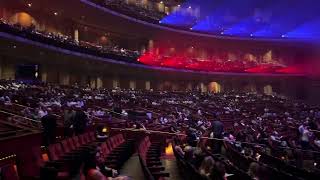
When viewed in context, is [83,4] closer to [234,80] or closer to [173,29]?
[173,29]

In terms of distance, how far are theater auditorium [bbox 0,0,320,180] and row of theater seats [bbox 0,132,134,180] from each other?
0.07 ft

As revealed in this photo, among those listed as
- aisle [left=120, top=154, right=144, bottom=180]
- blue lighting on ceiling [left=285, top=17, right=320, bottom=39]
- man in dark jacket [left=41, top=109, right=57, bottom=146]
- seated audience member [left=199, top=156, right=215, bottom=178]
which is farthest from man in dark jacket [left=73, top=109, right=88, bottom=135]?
blue lighting on ceiling [left=285, top=17, right=320, bottom=39]

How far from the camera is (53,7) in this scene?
2564cm

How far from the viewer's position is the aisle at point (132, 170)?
25.4 feet

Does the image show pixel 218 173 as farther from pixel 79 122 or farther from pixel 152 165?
pixel 79 122

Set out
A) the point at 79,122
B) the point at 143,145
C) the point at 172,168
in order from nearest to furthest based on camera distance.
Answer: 1. the point at 172,168
2. the point at 143,145
3. the point at 79,122

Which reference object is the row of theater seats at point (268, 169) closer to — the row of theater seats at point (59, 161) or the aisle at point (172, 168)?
the aisle at point (172, 168)

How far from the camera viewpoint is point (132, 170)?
27.4 feet

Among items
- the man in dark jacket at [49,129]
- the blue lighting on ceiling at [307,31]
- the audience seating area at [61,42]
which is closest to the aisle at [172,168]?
the man in dark jacket at [49,129]

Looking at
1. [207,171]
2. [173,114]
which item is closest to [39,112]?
[207,171]

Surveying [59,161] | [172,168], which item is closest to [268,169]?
[172,168]

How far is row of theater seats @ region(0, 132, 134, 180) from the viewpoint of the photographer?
5.19 m

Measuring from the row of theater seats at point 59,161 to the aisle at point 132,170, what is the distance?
0.23m

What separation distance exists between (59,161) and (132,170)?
1949 millimetres
